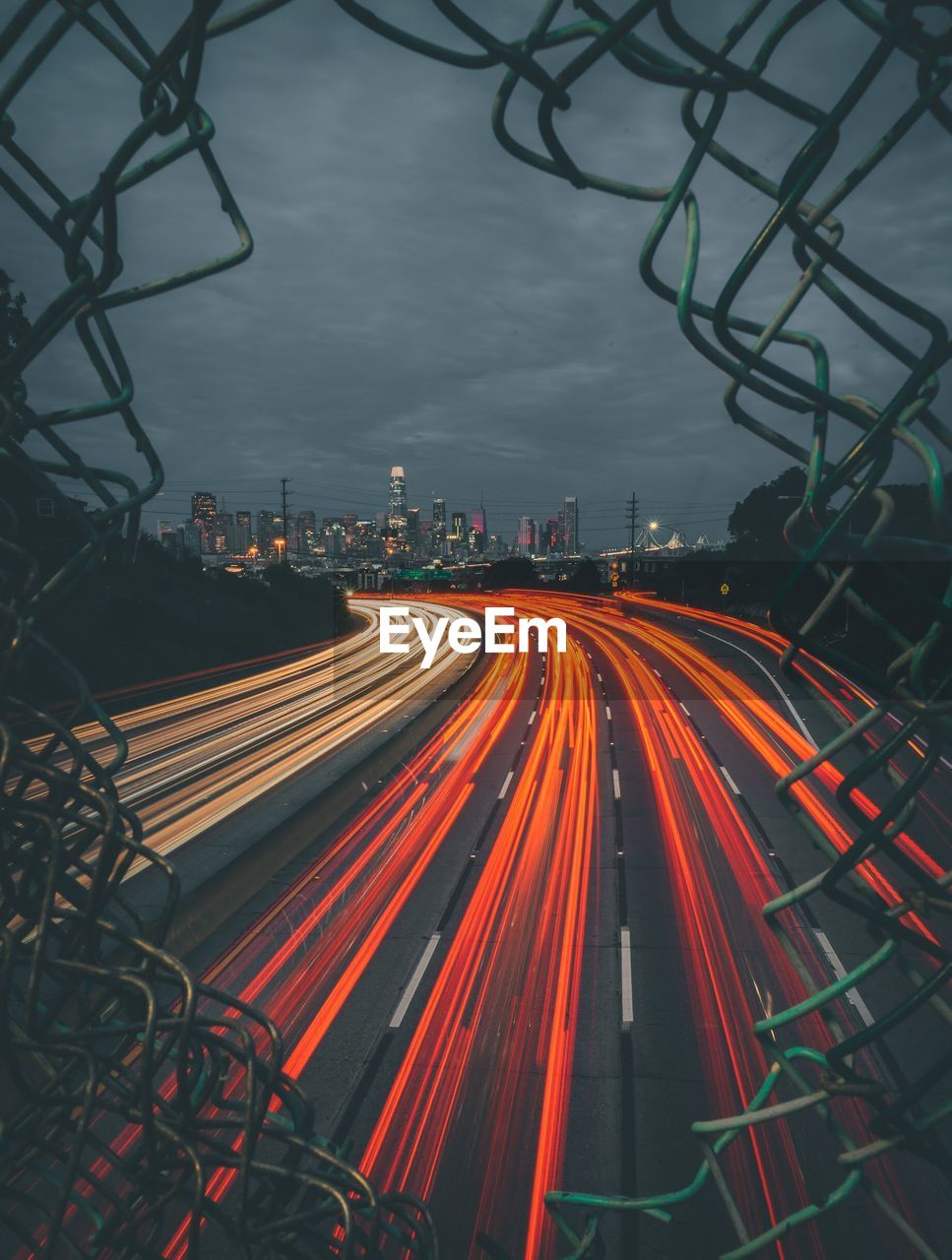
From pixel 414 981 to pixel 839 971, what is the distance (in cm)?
481

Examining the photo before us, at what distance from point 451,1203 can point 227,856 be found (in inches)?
271

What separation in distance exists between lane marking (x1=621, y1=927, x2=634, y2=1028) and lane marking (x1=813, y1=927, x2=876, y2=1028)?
2.12 meters

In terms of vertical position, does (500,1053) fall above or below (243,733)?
above

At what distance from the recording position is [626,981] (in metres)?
8.52

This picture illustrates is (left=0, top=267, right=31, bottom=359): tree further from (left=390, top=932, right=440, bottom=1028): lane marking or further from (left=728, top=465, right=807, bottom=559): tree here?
(left=728, top=465, right=807, bottom=559): tree

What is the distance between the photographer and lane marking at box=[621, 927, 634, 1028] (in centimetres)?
786

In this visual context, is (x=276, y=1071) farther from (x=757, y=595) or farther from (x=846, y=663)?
(x=757, y=595)

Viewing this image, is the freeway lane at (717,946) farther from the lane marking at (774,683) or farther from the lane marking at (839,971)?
the lane marking at (774,683)

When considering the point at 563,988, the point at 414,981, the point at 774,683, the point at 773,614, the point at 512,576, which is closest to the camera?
the point at 773,614

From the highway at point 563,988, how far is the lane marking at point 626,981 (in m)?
0.03

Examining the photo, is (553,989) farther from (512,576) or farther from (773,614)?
(512,576)

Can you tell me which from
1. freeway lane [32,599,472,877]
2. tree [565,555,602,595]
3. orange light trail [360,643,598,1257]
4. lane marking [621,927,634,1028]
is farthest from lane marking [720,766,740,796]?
tree [565,555,602,595]

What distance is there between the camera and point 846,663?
3.38 feet

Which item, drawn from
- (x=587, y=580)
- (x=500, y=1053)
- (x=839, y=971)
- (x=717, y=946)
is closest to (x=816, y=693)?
(x=500, y=1053)
